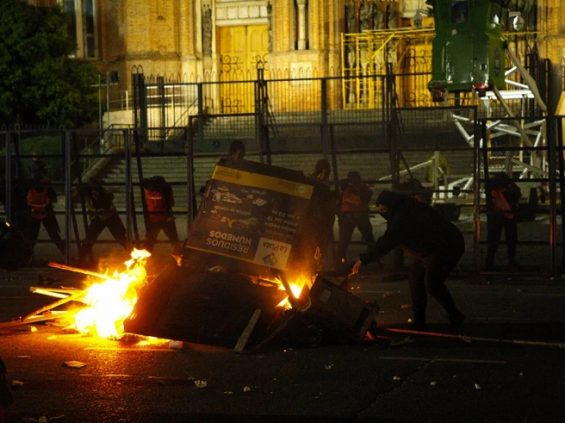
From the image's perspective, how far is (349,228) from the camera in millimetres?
17516

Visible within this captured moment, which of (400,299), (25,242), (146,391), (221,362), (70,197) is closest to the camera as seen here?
(25,242)

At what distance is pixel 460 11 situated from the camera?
59.6 ft

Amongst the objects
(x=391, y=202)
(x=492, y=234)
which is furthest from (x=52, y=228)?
(x=391, y=202)

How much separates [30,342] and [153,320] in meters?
1.37

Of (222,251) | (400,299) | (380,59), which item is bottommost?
(400,299)

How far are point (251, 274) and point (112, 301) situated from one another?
1.39 meters

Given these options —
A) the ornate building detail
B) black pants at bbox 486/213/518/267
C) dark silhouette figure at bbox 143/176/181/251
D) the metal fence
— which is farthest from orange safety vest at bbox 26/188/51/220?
the ornate building detail

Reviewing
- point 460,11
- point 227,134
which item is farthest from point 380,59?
point 460,11

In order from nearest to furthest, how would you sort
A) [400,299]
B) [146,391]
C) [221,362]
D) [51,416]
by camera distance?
[51,416] → [146,391] → [221,362] → [400,299]

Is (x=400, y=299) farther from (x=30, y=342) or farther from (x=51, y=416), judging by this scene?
(x=51, y=416)

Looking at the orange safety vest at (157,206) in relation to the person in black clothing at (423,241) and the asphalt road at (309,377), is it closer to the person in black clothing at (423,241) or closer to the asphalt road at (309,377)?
the asphalt road at (309,377)

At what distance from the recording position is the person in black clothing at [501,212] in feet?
54.9

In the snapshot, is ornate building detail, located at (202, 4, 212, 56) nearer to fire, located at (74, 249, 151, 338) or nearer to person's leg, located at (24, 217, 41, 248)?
person's leg, located at (24, 217, 41, 248)

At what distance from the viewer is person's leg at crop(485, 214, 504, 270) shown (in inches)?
660
